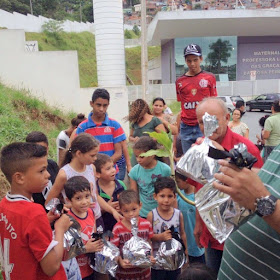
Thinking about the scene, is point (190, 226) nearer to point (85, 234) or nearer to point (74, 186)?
point (85, 234)

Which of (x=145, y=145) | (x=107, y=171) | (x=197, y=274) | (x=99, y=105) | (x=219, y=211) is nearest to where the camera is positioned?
(x=219, y=211)

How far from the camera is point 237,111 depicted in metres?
6.19

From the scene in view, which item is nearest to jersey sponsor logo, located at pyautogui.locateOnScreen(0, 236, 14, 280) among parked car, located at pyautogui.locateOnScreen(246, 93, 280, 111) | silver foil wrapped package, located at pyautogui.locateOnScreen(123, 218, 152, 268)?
silver foil wrapped package, located at pyautogui.locateOnScreen(123, 218, 152, 268)

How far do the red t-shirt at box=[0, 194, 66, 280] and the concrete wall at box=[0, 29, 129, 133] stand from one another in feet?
30.6

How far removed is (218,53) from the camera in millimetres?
27719

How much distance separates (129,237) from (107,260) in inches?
12.6

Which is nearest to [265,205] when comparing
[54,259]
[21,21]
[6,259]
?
[54,259]

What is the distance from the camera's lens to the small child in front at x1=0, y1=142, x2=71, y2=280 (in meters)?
1.74

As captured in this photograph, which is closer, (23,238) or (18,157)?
(23,238)

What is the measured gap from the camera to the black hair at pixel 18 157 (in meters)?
1.89

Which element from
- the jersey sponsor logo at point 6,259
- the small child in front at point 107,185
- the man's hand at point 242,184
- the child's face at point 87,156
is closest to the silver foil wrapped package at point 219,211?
the man's hand at point 242,184

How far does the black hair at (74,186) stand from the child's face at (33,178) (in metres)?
0.65

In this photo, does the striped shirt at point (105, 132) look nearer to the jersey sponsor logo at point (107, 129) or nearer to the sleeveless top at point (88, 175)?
the jersey sponsor logo at point (107, 129)

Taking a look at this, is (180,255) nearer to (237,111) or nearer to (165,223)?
(165,223)
